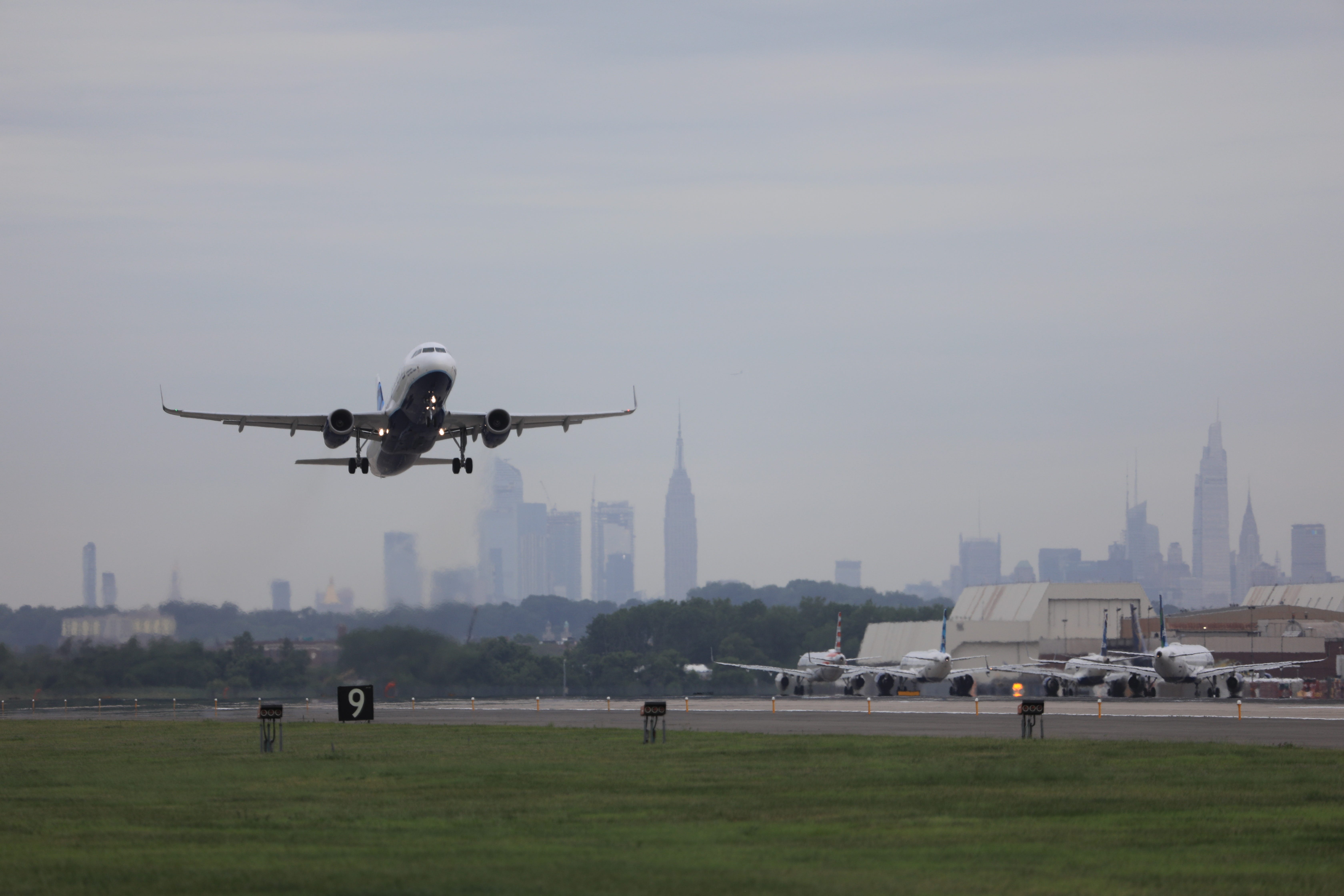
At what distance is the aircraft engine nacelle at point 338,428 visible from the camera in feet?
179

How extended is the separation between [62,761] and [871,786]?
1037 inches

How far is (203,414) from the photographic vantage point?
5844cm

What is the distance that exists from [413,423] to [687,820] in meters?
30.0

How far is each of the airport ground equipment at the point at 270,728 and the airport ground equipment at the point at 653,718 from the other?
11793 mm

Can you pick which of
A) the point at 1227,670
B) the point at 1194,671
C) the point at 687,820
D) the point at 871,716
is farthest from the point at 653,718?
the point at 1227,670

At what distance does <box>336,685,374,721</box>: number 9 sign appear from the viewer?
47.9 meters

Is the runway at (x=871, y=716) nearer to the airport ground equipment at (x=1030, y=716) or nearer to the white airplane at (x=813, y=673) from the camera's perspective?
the airport ground equipment at (x=1030, y=716)

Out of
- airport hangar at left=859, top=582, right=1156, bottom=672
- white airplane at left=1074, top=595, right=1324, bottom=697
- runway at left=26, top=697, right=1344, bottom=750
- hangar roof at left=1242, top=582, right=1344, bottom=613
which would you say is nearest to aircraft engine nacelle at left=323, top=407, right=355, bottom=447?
runway at left=26, top=697, right=1344, bottom=750

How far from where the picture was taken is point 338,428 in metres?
54.7

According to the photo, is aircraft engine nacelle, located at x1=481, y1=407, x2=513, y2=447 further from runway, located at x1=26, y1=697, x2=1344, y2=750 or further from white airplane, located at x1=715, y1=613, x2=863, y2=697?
white airplane, located at x1=715, y1=613, x2=863, y2=697

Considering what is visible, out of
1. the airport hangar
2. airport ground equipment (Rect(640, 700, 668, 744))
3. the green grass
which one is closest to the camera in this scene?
the green grass

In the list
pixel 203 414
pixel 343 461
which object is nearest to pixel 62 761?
pixel 203 414

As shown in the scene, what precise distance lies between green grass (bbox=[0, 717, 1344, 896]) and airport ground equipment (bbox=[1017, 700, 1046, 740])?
1696 mm

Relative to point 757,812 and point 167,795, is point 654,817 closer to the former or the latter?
point 757,812
